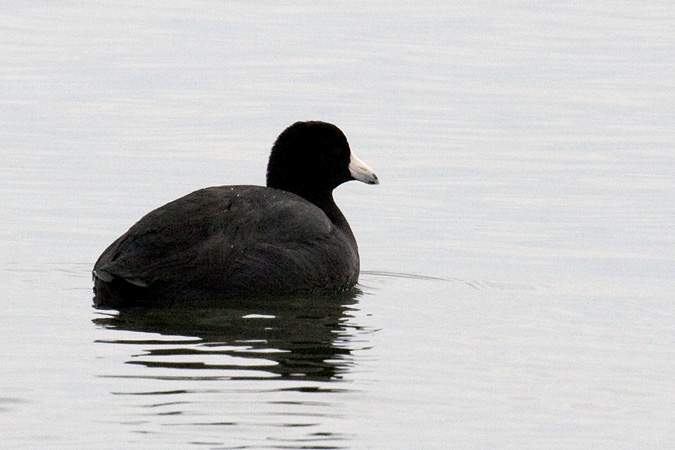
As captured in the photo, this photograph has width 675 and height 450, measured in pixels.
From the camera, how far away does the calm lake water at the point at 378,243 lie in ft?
26.5

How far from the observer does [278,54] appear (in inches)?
1095

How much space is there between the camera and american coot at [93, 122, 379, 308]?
425 inches

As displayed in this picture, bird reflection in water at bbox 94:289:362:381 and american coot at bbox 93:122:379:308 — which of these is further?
american coot at bbox 93:122:379:308

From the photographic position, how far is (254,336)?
32.8 ft

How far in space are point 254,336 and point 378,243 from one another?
404 cm

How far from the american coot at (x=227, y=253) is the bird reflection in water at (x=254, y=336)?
11 cm

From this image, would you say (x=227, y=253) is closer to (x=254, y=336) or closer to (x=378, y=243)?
(x=254, y=336)

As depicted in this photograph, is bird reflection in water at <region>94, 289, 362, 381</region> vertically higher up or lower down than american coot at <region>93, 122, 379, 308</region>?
lower down

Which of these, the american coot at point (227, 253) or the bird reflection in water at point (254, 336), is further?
the american coot at point (227, 253)

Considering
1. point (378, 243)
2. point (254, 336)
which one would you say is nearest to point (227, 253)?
point (254, 336)

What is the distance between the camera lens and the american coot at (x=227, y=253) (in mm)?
10789

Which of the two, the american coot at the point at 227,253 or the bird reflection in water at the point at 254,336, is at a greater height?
the american coot at the point at 227,253

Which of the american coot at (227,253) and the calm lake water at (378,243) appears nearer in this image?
the calm lake water at (378,243)

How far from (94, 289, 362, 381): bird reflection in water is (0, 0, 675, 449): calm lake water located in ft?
0.10
